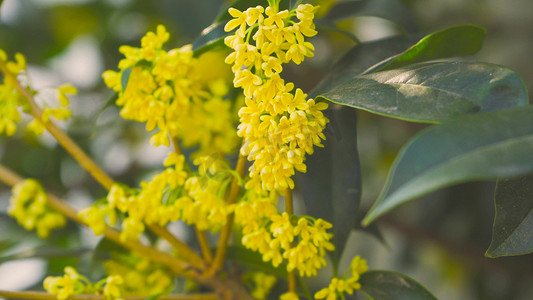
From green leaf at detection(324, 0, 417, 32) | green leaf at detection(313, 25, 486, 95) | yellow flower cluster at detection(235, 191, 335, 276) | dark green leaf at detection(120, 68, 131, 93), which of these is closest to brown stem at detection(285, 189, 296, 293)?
yellow flower cluster at detection(235, 191, 335, 276)

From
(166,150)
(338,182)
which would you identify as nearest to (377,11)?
(338,182)

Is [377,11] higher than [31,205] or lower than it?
higher

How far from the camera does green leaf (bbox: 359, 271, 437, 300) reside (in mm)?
574

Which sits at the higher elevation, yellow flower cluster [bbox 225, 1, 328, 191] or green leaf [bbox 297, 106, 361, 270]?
yellow flower cluster [bbox 225, 1, 328, 191]

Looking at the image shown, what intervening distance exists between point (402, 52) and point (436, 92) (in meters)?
0.20

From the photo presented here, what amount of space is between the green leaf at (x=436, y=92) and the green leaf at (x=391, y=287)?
9.9 inches

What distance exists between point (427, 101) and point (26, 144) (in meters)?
1.27

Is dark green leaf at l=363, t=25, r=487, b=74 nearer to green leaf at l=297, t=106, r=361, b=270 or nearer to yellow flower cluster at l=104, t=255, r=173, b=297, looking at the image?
green leaf at l=297, t=106, r=361, b=270

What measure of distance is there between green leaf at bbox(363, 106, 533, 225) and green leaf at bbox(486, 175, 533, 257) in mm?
147

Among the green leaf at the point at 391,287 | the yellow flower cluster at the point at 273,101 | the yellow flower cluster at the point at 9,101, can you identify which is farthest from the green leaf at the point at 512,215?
the yellow flower cluster at the point at 9,101

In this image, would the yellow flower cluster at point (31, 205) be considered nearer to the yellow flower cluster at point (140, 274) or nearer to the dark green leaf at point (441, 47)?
the yellow flower cluster at point (140, 274)

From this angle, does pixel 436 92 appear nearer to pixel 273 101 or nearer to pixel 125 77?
pixel 273 101

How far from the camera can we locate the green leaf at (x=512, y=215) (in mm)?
499

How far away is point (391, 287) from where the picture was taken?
1.98 ft
